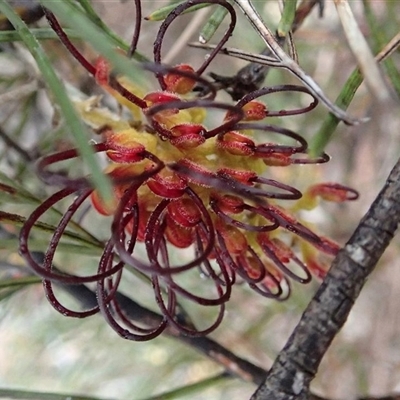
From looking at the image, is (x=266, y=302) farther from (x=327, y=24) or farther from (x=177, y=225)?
(x=177, y=225)

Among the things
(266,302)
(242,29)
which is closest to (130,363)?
(266,302)

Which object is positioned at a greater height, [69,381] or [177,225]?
[177,225]

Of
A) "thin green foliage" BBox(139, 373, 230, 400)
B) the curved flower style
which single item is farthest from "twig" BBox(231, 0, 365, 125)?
"thin green foliage" BBox(139, 373, 230, 400)

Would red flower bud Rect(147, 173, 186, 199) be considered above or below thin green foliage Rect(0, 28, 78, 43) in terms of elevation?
below

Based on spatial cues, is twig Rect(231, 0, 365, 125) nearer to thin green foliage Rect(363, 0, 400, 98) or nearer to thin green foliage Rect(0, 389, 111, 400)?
thin green foliage Rect(363, 0, 400, 98)

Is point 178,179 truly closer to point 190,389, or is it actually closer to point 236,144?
point 236,144

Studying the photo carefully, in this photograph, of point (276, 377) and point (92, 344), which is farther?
point (92, 344)
